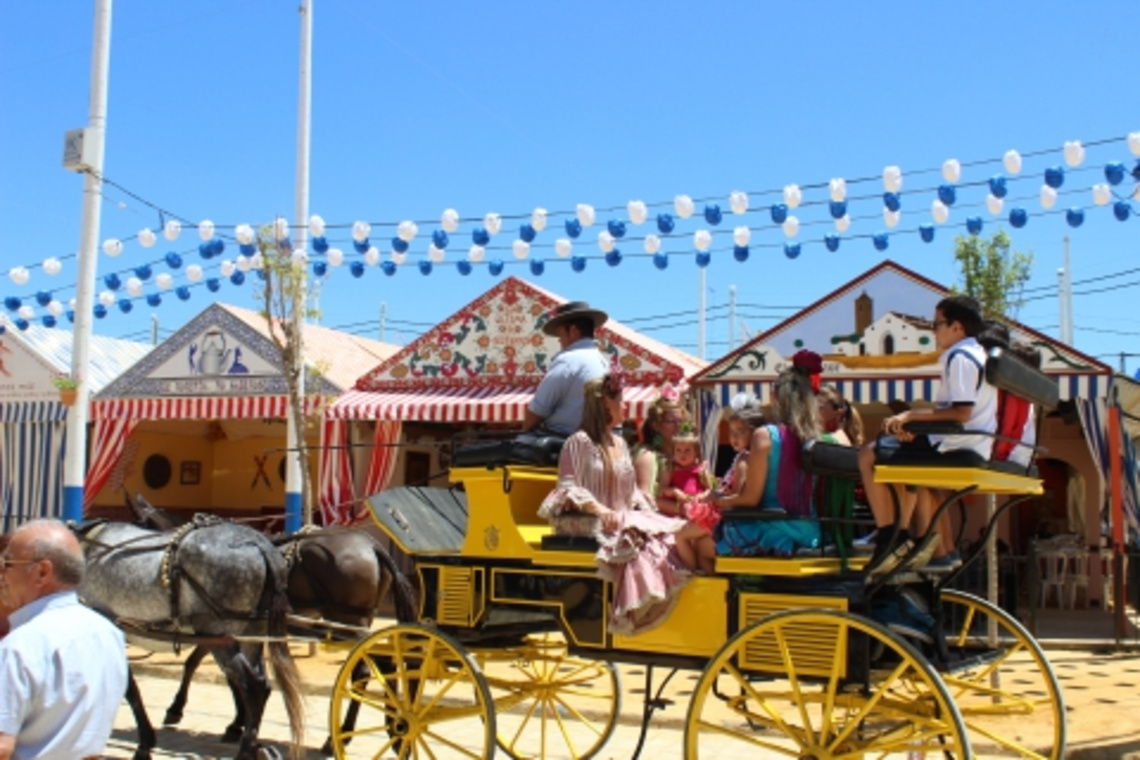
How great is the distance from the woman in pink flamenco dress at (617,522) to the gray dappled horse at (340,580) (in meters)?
2.23

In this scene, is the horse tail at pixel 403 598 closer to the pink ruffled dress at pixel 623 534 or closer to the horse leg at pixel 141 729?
the horse leg at pixel 141 729

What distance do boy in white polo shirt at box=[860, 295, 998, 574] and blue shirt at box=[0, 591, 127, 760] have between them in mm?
2861

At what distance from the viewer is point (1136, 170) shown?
8.86m

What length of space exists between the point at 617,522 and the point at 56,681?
276cm

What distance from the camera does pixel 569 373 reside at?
18.7ft

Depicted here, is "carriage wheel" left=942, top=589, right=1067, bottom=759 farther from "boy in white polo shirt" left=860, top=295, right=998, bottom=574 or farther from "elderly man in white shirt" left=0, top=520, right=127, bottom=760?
"elderly man in white shirt" left=0, top=520, right=127, bottom=760

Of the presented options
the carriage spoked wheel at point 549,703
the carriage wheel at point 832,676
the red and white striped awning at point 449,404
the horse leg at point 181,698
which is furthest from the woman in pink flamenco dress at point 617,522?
the red and white striped awning at point 449,404

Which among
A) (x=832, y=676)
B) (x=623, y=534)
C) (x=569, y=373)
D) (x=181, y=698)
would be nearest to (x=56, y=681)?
(x=623, y=534)

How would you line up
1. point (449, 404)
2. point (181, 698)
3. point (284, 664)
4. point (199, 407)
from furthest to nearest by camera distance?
point (199, 407) < point (449, 404) < point (181, 698) < point (284, 664)

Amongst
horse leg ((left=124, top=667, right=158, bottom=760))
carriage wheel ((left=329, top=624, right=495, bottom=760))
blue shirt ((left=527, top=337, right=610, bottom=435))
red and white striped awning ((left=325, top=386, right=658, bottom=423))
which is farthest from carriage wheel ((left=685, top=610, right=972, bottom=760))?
red and white striped awning ((left=325, top=386, right=658, bottom=423))

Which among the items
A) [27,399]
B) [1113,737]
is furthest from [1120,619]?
[27,399]

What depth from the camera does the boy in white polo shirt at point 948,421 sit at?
431 cm

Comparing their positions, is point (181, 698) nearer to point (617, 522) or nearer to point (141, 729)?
point (141, 729)

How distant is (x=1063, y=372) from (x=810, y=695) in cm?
802
